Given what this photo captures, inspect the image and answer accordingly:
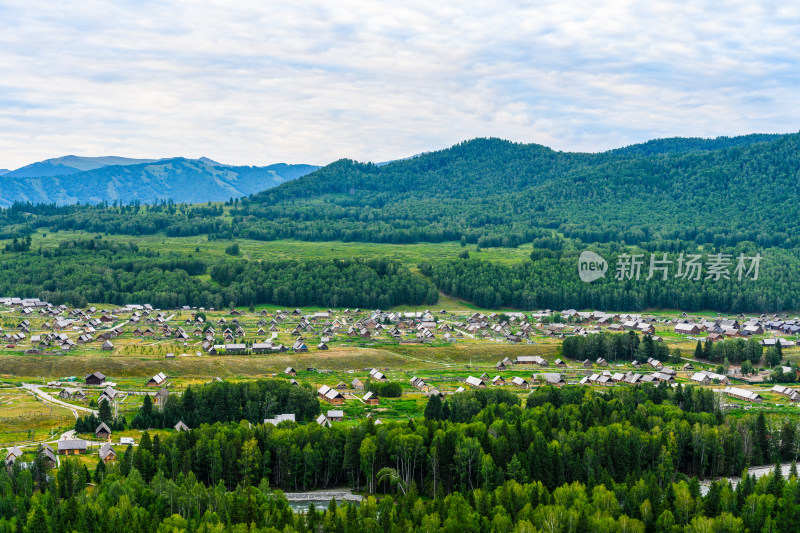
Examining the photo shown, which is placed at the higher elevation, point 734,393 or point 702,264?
point 702,264

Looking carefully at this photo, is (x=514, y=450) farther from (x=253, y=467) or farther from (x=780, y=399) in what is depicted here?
(x=780, y=399)

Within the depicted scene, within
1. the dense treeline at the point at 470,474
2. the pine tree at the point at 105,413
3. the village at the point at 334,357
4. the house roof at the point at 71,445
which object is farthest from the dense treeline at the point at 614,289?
the house roof at the point at 71,445

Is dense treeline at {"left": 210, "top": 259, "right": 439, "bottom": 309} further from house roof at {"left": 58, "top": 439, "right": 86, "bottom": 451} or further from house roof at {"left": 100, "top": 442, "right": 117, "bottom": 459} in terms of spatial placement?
house roof at {"left": 100, "top": 442, "right": 117, "bottom": 459}

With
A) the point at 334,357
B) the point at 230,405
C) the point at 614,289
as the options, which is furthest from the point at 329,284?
the point at 230,405

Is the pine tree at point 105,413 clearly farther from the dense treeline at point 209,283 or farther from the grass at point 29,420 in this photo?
the dense treeline at point 209,283

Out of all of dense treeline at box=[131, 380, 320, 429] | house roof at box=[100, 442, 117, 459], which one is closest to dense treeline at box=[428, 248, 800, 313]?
dense treeline at box=[131, 380, 320, 429]

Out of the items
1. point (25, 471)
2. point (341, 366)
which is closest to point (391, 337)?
point (341, 366)
